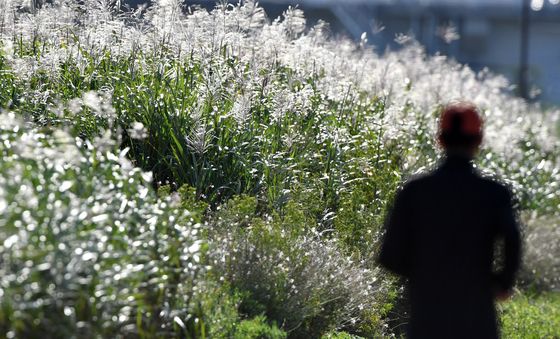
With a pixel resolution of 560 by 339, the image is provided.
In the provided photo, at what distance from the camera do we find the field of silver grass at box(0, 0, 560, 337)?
5805mm

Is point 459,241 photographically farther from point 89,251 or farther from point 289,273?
point 289,273

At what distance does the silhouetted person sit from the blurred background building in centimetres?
4222

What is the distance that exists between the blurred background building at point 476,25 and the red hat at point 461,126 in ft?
138

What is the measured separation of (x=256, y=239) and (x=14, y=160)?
6.40 feet

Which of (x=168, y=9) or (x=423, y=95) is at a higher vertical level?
(x=168, y=9)

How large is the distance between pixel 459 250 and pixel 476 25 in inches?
2594

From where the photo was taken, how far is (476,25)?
69875mm

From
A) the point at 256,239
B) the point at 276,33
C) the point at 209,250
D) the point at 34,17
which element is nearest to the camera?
the point at 209,250

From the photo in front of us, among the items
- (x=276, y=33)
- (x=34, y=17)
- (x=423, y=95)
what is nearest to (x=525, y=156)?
(x=423, y=95)

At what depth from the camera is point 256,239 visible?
26.1 feet

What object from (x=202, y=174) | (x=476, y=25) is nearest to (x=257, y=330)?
(x=202, y=174)

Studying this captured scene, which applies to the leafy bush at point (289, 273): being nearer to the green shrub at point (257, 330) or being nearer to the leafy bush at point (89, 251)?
the green shrub at point (257, 330)

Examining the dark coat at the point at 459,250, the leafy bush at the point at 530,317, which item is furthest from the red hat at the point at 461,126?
the leafy bush at the point at 530,317

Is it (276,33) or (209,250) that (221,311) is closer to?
(209,250)
